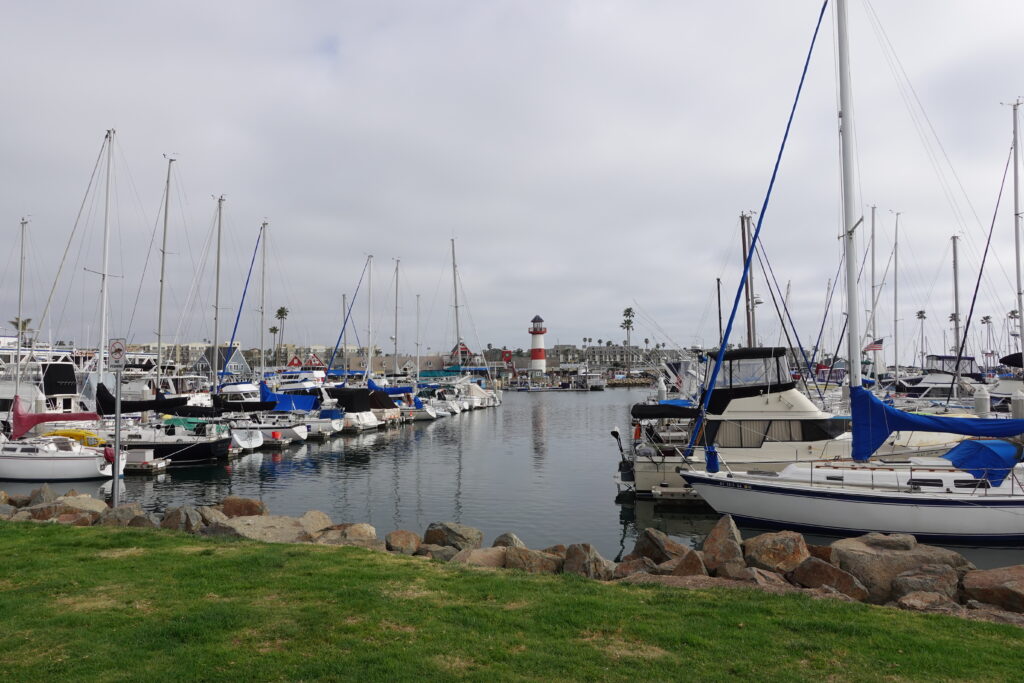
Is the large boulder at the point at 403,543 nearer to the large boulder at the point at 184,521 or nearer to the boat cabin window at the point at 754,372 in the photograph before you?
the large boulder at the point at 184,521

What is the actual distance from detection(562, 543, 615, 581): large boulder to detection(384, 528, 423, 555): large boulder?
375 cm

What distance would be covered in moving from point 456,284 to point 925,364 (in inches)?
2808

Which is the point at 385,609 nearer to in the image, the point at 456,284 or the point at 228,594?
the point at 228,594

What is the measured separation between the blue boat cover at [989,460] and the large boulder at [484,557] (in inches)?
513

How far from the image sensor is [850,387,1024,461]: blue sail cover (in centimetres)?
1753

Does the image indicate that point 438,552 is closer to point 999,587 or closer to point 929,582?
point 929,582

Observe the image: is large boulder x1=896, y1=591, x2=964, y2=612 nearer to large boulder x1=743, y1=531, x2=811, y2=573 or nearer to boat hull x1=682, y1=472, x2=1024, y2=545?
large boulder x1=743, y1=531, x2=811, y2=573

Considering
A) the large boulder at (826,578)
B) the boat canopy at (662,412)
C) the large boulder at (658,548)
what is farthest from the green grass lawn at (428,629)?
the boat canopy at (662,412)

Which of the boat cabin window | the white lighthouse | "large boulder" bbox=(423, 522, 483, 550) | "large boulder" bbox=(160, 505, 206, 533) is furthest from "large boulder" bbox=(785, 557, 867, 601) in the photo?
the white lighthouse

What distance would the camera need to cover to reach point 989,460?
1728 cm

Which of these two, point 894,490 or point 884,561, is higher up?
point 894,490

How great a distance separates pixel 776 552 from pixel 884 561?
6.20 ft

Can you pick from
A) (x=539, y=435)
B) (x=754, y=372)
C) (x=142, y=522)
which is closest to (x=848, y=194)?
(x=754, y=372)

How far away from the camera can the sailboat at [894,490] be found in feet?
54.4
